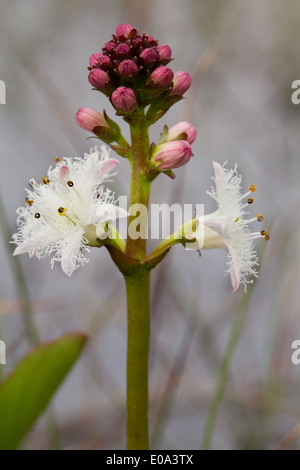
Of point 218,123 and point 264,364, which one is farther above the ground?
point 218,123

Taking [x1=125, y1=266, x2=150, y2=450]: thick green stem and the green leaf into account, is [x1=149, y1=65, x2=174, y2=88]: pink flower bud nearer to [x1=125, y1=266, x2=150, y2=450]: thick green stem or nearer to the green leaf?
[x1=125, y1=266, x2=150, y2=450]: thick green stem

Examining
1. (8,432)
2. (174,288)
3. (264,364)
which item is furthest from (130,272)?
(174,288)

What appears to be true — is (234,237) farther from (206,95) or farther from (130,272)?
(206,95)

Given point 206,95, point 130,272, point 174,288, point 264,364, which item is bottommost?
point 264,364

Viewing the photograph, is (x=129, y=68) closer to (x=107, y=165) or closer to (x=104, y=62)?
(x=104, y=62)

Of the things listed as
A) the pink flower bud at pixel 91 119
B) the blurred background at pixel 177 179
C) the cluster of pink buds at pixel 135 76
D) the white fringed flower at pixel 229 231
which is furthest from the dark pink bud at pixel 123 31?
the blurred background at pixel 177 179

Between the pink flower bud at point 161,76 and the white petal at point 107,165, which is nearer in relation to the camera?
the pink flower bud at point 161,76

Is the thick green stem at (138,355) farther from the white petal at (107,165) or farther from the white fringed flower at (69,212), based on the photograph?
the white petal at (107,165)
